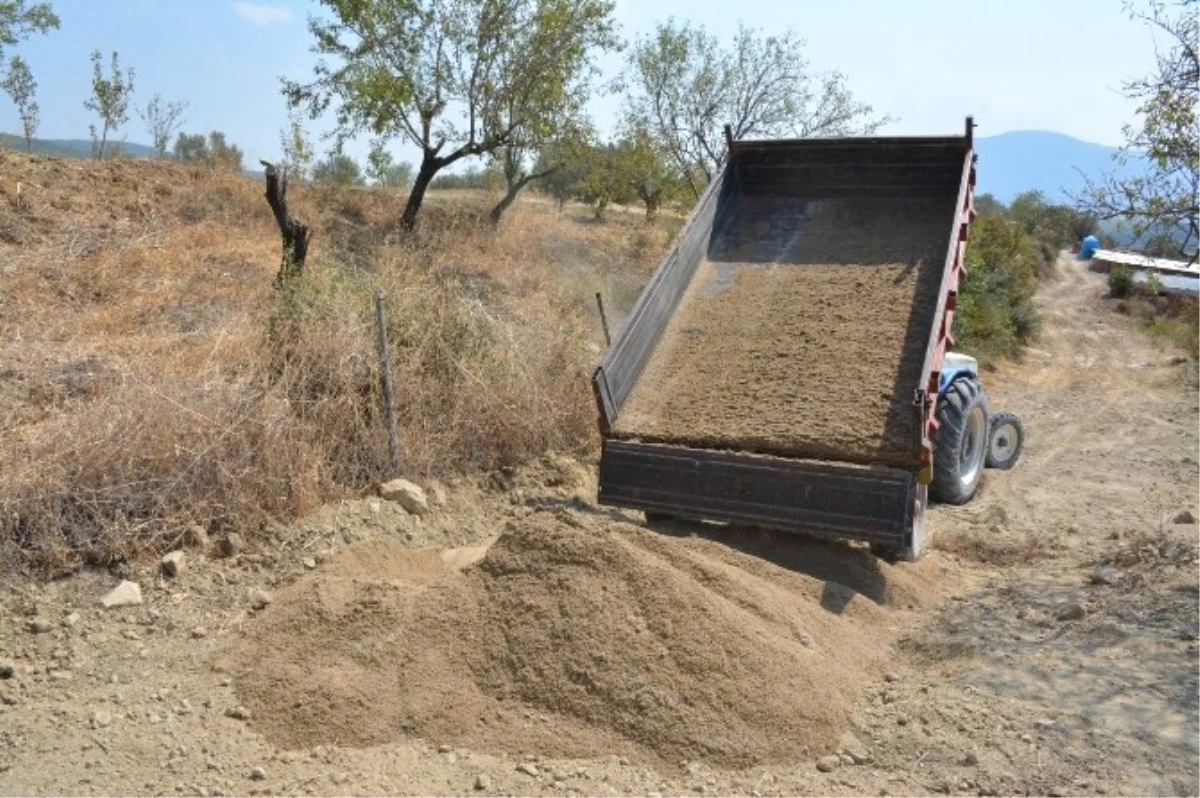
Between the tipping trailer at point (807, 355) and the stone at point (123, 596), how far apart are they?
2.65 meters

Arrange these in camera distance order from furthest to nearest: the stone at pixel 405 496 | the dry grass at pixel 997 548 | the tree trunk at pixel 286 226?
the tree trunk at pixel 286 226 → the dry grass at pixel 997 548 → the stone at pixel 405 496

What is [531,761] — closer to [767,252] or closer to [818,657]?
[818,657]

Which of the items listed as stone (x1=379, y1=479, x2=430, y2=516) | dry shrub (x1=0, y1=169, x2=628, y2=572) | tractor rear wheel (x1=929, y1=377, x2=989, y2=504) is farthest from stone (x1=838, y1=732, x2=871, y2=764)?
tractor rear wheel (x1=929, y1=377, x2=989, y2=504)

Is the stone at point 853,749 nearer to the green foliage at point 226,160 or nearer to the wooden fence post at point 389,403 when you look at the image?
the wooden fence post at point 389,403

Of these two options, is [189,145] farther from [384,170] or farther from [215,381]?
[215,381]

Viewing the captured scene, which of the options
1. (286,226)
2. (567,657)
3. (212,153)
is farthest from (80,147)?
(567,657)

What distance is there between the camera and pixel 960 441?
805 cm

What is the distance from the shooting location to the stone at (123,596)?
16.9 feet

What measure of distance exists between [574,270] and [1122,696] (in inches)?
573

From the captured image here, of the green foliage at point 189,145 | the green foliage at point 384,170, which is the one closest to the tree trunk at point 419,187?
the green foliage at point 384,170

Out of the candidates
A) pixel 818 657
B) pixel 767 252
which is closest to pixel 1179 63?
pixel 767 252

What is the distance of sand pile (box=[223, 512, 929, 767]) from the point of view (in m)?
4.18

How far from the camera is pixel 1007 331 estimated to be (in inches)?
779

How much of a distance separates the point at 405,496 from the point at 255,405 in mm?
1115
